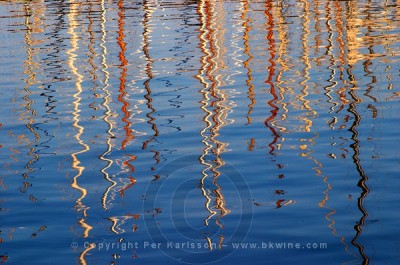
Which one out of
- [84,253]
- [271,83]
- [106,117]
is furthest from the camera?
[271,83]

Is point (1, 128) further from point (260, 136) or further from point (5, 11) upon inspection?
point (5, 11)

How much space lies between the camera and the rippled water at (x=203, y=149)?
9.96 meters

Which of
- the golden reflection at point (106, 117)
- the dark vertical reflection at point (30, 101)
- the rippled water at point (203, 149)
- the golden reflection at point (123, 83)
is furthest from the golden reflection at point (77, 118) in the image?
the golden reflection at point (123, 83)

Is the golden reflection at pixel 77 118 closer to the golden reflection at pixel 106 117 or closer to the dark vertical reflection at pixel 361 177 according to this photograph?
the golden reflection at pixel 106 117

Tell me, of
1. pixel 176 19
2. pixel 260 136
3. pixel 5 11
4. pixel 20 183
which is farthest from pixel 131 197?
pixel 5 11

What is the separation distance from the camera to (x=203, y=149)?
1416 centimetres

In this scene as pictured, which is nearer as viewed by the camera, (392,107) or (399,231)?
(399,231)

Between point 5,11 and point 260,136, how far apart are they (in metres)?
27.5

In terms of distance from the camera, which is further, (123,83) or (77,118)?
(123,83)

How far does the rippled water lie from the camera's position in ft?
32.7

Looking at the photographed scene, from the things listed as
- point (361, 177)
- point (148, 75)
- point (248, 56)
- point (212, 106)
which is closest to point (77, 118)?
point (212, 106)

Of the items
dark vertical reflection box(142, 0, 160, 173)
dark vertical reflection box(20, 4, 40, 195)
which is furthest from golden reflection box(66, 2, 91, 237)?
dark vertical reflection box(142, 0, 160, 173)

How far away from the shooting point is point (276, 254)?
9461 millimetres

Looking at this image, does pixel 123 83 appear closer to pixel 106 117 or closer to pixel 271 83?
pixel 271 83
